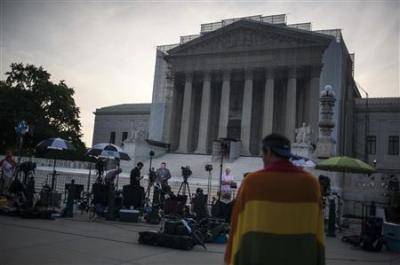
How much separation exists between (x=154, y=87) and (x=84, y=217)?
129ft

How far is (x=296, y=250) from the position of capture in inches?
123

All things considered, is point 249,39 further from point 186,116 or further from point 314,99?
point 186,116

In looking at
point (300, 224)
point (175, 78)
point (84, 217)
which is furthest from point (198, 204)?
point (175, 78)

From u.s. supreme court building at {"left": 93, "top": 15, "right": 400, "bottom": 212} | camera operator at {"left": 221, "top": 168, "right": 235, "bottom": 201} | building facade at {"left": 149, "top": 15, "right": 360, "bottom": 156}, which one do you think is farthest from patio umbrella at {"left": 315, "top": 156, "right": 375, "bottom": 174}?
building facade at {"left": 149, "top": 15, "right": 360, "bottom": 156}

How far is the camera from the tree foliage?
43688mm

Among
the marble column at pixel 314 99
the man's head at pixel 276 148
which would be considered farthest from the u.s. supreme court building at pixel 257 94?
the man's head at pixel 276 148

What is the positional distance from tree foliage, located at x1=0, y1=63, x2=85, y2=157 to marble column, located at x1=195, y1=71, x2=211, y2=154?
15635mm

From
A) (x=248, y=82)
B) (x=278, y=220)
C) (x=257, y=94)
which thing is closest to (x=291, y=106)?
(x=248, y=82)

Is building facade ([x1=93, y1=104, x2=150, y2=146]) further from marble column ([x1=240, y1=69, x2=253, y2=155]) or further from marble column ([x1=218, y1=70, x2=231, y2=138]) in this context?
marble column ([x1=240, y1=69, x2=253, y2=155])

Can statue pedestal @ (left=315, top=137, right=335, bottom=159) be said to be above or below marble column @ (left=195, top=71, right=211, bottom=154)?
below

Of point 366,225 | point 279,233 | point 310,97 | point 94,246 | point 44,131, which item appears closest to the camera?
point 279,233

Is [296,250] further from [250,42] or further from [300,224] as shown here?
[250,42]

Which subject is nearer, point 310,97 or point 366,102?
point 310,97

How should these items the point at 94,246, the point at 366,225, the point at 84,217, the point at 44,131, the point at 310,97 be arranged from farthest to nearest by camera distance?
the point at 44,131 → the point at 310,97 → the point at 84,217 → the point at 366,225 → the point at 94,246
